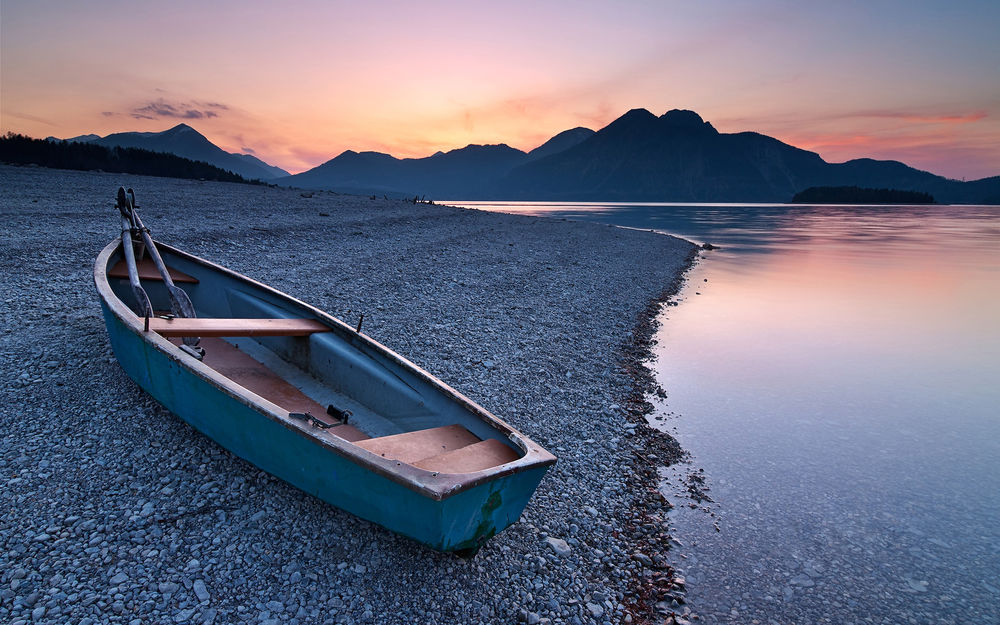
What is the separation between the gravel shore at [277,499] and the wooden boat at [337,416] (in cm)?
37

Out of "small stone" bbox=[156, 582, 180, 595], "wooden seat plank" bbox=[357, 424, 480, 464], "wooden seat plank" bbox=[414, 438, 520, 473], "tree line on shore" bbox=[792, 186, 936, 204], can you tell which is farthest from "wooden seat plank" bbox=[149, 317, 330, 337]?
"tree line on shore" bbox=[792, 186, 936, 204]

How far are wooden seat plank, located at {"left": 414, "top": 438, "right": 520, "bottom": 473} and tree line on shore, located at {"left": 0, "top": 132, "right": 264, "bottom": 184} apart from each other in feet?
127

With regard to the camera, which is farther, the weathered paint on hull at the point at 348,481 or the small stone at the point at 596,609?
the small stone at the point at 596,609

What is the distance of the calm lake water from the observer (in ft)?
13.2

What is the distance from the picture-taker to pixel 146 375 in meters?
4.63

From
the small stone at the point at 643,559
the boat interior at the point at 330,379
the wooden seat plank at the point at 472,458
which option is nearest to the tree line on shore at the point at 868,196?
the small stone at the point at 643,559

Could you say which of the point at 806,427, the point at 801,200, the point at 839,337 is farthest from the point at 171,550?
the point at 801,200

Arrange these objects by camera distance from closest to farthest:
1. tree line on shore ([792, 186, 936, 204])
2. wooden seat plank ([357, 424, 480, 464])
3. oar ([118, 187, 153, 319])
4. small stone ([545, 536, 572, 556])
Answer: wooden seat plank ([357, 424, 480, 464]) < small stone ([545, 536, 572, 556]) < oar ([118, 187, 153, 319]) < tree line on shore ([792, 186, 936, 204])

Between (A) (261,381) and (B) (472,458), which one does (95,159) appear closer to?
(A) (261,381)

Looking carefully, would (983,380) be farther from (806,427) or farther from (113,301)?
(113,301)

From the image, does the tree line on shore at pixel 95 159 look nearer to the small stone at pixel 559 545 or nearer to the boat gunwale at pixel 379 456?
the boat gunwale at pixel 379 456

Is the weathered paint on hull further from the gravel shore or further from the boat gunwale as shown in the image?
the gravel shore

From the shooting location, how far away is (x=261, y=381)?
5.35 metres

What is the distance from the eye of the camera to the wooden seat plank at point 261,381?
4.74 metres
